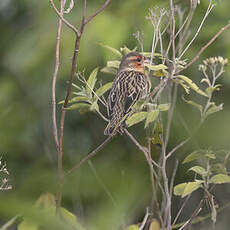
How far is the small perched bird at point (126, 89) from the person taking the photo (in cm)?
198

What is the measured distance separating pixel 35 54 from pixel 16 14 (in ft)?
3.95

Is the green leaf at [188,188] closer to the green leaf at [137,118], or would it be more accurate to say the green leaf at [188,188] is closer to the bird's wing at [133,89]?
the green leaf at [137,118]

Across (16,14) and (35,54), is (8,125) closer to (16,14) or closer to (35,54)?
(35,54)

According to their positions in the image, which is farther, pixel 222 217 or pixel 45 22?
pixel 222 217

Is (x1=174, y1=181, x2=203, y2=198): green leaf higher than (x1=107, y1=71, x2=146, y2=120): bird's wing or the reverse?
the reverse

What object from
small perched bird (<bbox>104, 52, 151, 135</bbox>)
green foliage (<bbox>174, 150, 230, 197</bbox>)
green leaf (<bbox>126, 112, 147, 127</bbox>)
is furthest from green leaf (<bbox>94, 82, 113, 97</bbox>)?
green foliage (<bbox>174, 150, 230, 197</bbox>)

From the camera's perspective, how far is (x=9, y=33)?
3.14 metres

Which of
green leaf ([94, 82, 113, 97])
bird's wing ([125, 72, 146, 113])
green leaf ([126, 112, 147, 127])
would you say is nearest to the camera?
green leaf ([126, 112, 147, 127])

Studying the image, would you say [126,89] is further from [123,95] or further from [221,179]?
[221,179]

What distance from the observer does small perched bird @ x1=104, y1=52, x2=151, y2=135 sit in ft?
6.51

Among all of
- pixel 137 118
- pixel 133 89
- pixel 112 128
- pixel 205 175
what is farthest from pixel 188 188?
pixel 133 89

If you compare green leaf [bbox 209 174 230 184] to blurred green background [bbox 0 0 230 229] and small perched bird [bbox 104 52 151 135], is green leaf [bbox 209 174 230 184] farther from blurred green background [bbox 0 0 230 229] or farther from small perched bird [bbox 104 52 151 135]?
small perched bird [bbox 104 52 151 135]

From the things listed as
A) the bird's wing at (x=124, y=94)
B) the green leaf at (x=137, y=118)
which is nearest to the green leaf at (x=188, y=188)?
the green leaf at (x=137, y=118)

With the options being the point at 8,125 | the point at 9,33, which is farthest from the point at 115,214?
the point at 9,33
